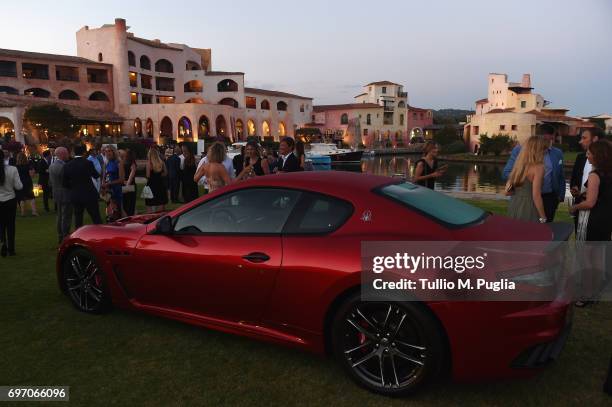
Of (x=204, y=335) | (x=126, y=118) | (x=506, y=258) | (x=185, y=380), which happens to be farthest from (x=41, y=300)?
(x=126, y=118)

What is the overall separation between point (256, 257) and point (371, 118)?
8164 cm

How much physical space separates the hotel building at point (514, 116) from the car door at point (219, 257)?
62.3m

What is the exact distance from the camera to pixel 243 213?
369 cm

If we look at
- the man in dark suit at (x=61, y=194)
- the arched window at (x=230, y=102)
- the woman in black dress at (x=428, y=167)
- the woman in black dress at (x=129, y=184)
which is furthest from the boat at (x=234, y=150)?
the woman in black dress at (x=428, y=167)

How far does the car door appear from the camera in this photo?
335 cm

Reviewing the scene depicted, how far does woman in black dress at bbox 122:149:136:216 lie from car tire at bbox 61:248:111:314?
178 inches

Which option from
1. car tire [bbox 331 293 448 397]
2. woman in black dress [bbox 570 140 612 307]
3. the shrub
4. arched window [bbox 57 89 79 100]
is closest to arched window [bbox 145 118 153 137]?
arched window [bbox 57 89 79 100]

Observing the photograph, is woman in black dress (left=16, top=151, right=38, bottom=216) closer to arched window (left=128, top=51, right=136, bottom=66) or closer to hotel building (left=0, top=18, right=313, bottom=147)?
hotel building (left=0, top=18, right=313, bottom=147)

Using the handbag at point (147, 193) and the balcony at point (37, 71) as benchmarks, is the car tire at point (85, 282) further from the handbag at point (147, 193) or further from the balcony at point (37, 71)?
the balcony at point (37, 71)

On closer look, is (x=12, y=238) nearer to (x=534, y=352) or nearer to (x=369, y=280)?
(x=369, y=280)

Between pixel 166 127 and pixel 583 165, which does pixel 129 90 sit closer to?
pixel 166 127

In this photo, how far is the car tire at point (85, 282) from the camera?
4379 mm

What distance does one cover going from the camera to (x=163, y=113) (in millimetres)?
52594

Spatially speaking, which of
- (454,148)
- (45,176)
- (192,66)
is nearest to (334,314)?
(45,176)
